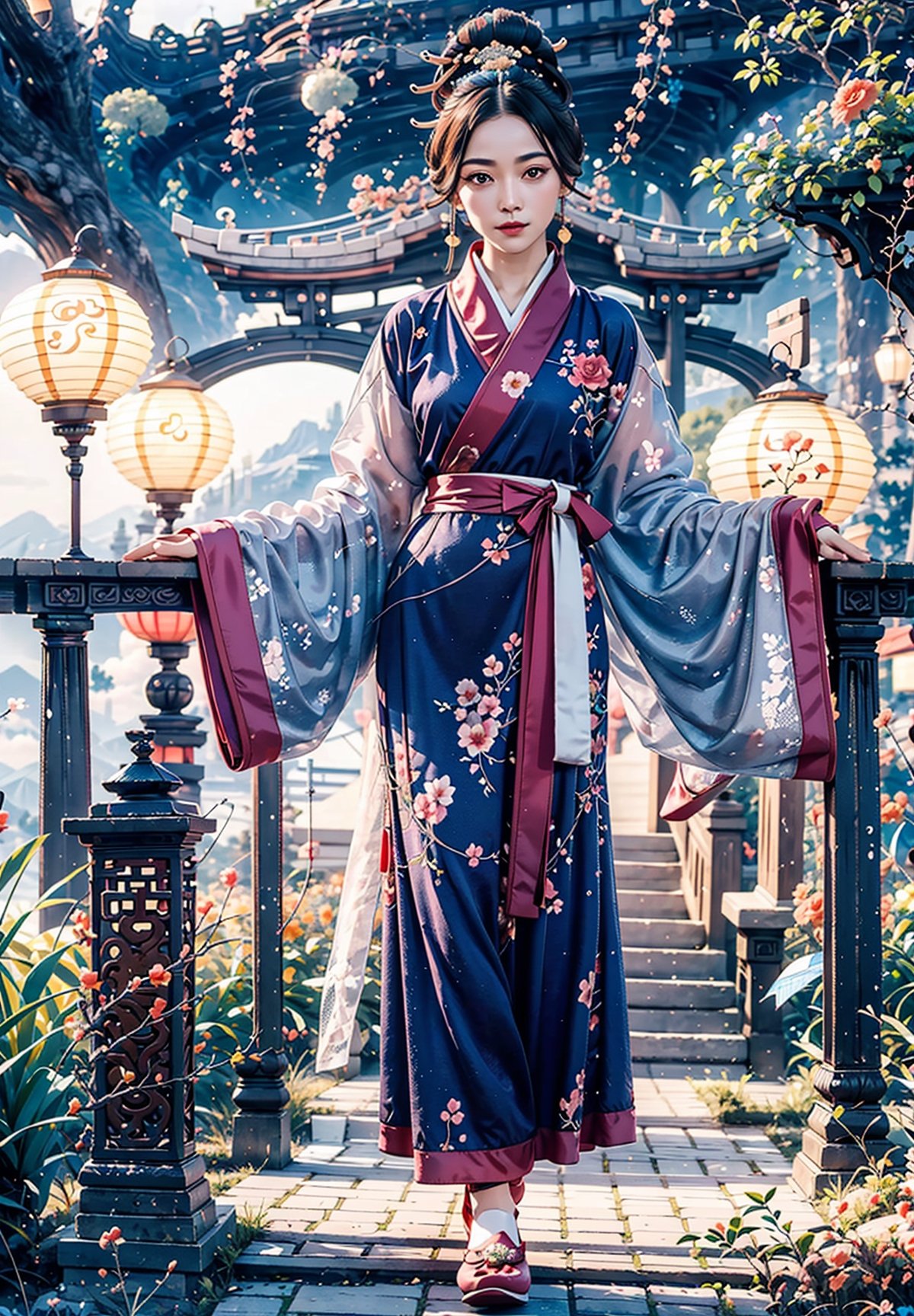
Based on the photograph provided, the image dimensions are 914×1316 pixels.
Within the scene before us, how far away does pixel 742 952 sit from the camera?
18.2ft

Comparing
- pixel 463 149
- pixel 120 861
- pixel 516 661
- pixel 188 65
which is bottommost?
pixel 120 861

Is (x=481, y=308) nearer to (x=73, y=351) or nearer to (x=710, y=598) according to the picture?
(x=710, y=598)

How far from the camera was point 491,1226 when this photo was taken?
242cm

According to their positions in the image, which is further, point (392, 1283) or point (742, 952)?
point (742, 952)

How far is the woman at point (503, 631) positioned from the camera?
2482 mm

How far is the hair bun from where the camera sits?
104 inches

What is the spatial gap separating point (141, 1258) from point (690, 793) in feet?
4.88

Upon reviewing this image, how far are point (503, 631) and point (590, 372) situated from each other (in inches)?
22.2

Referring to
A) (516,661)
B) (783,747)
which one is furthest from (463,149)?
(783,747)

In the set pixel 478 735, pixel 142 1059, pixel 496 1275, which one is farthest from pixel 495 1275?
pixel 478 735

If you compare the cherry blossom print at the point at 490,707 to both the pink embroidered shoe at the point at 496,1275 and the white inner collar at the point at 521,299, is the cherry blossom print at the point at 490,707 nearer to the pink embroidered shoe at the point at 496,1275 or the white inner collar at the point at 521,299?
the white inner collar at the point at 521,299

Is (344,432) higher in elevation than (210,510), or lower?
lower

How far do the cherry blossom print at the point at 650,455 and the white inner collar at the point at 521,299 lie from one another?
0.38 meters

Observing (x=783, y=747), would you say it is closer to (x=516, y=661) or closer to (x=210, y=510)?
(x=516, y=661)
